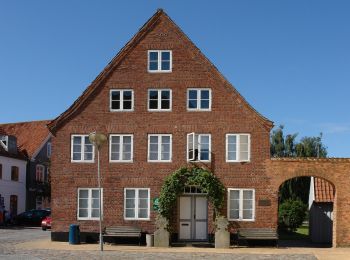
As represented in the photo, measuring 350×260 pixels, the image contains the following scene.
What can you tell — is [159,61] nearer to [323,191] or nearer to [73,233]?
[73,233]

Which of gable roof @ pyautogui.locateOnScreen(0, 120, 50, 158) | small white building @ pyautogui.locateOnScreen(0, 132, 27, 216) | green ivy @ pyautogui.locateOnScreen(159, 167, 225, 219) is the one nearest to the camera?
green ivy @ pyautogui.locateOnScreen(159, 167, 225, 219)

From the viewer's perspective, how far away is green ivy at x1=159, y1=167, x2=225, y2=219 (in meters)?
29.7

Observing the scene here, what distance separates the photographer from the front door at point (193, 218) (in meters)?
30.5

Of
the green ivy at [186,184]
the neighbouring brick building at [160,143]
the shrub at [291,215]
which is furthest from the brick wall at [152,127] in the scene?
the shrub at [291,215]

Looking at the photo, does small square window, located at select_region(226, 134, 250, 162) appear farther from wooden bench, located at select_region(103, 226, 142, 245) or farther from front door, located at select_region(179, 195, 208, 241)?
wooden bench, located at select_region(103, 226, 142, 245)

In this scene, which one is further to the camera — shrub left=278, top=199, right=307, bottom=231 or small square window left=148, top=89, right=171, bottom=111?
shrub left=278, top=199, right=307, bottom=231

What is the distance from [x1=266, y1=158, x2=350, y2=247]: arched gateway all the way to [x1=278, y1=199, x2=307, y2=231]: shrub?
11235mm

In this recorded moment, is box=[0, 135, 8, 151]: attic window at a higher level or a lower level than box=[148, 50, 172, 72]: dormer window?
lower

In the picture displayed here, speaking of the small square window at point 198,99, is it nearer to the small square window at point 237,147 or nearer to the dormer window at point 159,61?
the dormer window at point 159,61

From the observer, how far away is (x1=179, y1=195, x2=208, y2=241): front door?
30.5 metres

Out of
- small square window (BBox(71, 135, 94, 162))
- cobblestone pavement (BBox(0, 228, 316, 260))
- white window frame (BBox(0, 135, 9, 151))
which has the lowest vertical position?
cobblestone pavement (BBox(0, 228, 316, 260))

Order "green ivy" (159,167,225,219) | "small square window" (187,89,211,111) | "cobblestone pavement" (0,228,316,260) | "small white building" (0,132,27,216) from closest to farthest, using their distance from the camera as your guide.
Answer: "cobblestone pavement" (0,228,316,260) < "green ivy" (159,167,225,219) < "small square window" (187,89,211,111) < "small white building" (0,132,27,216)

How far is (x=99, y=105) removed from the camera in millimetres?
31344

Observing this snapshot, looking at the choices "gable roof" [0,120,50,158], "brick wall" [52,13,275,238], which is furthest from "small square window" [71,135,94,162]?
"gable roof" [0,120,50,158]
